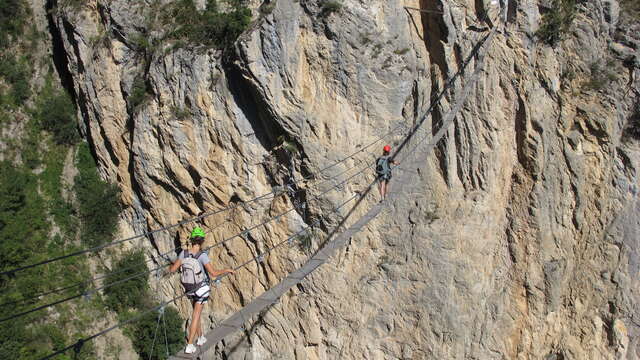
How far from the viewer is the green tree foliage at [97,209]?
14.3m

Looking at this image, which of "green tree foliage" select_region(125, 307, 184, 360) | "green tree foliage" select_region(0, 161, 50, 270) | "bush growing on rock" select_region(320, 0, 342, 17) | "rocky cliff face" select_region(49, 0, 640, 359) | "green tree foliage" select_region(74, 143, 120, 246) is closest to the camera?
"bush growing on rock" select_region(320, 0, 342, 17)

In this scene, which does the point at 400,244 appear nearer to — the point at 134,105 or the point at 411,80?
the point at 411,80

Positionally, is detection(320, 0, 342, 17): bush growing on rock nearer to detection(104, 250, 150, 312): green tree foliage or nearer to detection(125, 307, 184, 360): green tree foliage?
detection(104, 250, 150, 312): green tree foliage

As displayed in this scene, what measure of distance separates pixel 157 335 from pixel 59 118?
8036mm

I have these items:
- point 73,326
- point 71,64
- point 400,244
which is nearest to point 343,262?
point 400,244

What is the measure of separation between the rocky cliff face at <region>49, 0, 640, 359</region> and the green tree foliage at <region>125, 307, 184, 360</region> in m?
4.21

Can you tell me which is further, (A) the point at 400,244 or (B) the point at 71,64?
(B) the point at 71,64

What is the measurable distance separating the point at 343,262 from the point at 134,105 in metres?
7.50

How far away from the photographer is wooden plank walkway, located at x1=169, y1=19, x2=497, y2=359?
6234mm

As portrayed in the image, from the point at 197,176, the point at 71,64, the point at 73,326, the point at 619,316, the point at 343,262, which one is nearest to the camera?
the point at 619,316

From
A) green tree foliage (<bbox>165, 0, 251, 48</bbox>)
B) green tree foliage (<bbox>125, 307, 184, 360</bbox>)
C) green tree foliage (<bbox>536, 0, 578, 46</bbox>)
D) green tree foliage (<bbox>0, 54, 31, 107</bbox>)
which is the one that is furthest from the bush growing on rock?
green tree foliage (<bbox>0, 54, 31, 107</bbox>)

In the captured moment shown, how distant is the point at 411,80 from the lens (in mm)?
10898

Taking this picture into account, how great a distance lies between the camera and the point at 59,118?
15.2 meters

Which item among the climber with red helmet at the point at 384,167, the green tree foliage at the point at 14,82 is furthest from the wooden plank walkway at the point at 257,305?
the green tree foliage at the point at 14,82
